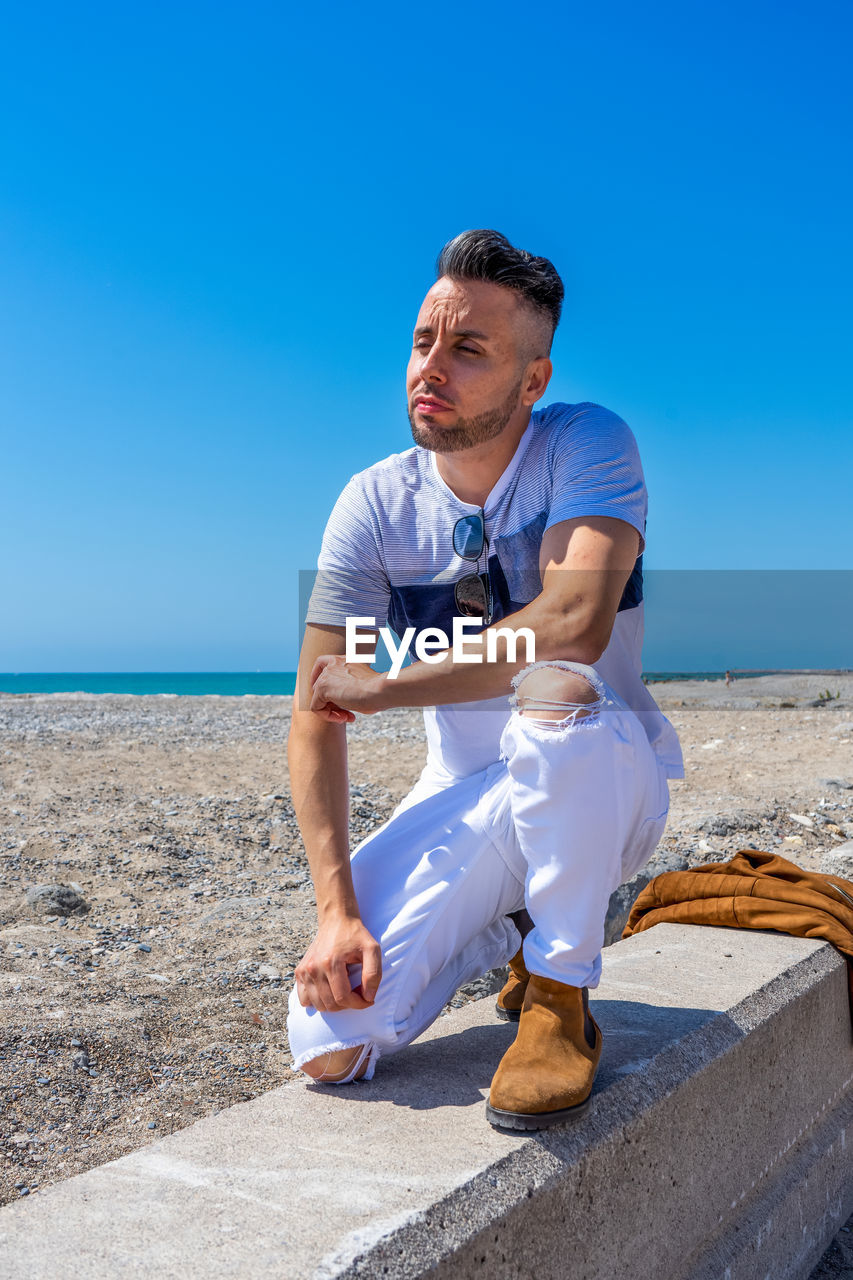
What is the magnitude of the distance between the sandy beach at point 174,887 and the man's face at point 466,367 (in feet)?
6.14

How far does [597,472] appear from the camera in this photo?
2131 millimetres

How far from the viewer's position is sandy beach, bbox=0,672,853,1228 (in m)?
2.64

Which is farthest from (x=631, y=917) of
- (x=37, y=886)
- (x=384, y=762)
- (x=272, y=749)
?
(x=272, y=749)

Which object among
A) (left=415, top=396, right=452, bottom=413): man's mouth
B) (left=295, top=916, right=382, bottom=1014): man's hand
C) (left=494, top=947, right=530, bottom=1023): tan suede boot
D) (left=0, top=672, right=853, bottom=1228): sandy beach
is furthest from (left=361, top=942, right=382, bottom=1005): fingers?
(left=415, top=396, right=452, bottom=413): man's mouth

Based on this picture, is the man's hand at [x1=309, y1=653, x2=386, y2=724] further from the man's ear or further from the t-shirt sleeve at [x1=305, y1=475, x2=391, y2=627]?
the man's ear

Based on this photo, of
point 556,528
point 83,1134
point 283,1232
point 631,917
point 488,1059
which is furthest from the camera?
point 631,917

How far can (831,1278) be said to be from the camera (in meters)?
2.48

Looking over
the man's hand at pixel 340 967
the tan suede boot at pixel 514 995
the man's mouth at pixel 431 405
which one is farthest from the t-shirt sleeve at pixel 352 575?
the tan suede boot at pixel 514 995

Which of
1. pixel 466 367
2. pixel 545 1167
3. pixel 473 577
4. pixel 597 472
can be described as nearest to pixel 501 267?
pixel 466 367

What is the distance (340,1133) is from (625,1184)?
532 mm

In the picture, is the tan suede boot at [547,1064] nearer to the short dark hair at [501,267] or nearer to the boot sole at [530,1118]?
the boot sole at [530,1118]

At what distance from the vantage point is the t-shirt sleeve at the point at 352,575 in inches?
94.7

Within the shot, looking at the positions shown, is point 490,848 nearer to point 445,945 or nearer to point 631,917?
point 445,945

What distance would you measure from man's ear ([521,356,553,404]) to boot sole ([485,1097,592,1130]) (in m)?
1.56
